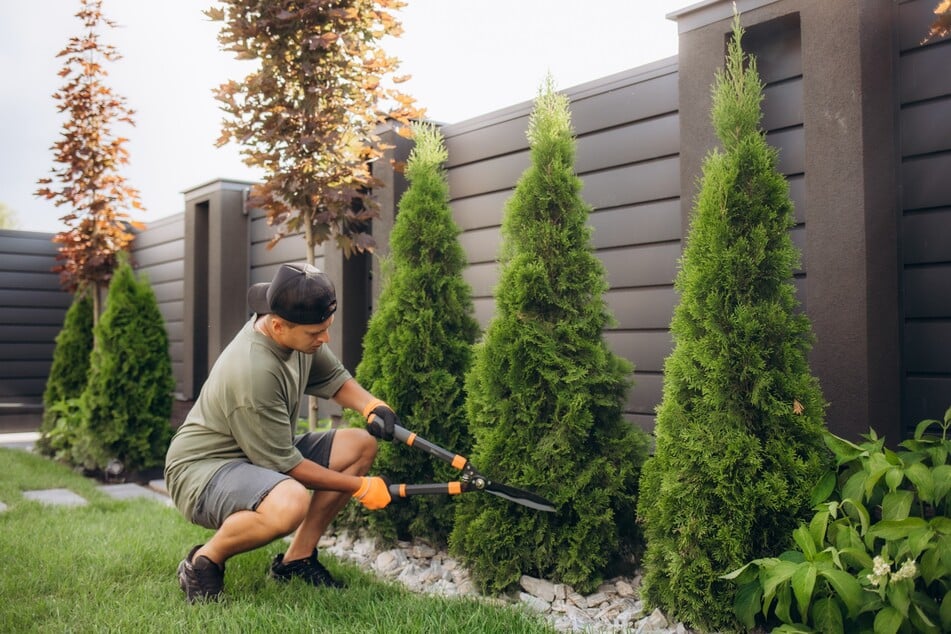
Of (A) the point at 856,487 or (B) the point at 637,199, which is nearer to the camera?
(A) the point at 856,487

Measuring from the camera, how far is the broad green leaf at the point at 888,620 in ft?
8.18

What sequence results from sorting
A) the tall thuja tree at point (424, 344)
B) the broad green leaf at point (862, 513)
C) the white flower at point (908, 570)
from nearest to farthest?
the white flower at point (908, 570) < the broad green leaf at point (862, 513) < the tall thuja tree at point (424, 344)

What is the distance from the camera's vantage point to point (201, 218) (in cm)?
901

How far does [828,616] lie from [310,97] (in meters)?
3.76

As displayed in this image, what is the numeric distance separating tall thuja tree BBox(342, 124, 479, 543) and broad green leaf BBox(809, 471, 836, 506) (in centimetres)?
185

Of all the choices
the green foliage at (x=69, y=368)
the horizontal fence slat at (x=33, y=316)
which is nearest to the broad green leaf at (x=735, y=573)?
the green foliage at (x=69, y=368)

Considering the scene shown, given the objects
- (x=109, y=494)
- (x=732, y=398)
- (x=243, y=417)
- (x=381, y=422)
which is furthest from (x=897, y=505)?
(x=109, y=494)

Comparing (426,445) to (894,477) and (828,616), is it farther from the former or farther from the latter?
(894,477)

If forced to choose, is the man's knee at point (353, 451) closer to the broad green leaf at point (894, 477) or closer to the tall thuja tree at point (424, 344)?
the tall thuja tree at point (424, 344)

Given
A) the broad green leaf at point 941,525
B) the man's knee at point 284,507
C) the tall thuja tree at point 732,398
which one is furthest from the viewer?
the man's knee at point 284,507

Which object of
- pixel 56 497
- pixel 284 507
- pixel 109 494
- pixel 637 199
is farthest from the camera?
pixel 109 494

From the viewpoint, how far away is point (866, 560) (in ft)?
8.64

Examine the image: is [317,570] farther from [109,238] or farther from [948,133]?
[109,238]

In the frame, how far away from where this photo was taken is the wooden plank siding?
3.48 m
